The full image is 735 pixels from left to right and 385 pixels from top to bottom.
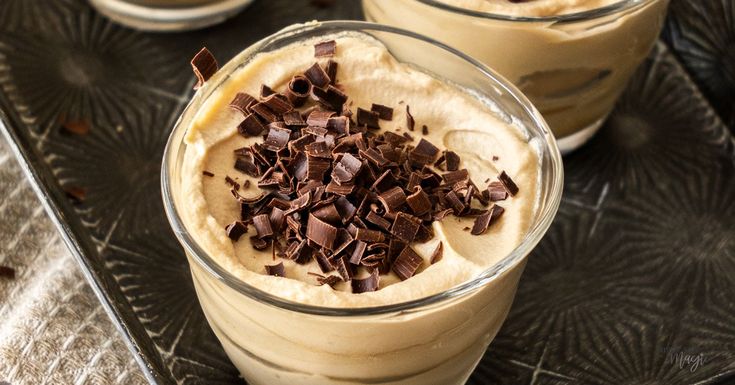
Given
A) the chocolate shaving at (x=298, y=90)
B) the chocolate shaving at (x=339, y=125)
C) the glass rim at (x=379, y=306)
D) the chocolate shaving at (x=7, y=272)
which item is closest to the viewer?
the glass rim at (x=379, y=306)

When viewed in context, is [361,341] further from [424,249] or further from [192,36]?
[192,36]

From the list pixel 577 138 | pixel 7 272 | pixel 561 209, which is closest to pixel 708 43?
pixel 577 138

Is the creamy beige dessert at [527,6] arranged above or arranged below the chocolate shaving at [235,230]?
above

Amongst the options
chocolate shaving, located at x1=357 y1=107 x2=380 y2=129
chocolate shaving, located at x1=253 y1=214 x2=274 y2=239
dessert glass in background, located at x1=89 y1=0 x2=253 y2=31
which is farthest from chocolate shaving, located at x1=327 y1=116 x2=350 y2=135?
dessert glass in background, located at x1=89 y1=0 x2=253 y2=31

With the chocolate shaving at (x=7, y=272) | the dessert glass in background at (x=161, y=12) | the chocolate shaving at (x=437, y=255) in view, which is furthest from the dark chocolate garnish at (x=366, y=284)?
the dessert glass in background at (x=161, y=12)

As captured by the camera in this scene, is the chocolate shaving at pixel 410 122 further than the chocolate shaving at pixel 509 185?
Yes

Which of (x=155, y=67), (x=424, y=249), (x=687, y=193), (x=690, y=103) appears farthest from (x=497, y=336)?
(x=155, y=67)

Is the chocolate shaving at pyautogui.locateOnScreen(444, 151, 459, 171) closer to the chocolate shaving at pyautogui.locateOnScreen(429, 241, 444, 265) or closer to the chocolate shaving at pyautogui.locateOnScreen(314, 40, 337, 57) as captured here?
the chocolate shaving at pyautogui.locateOnScreen(429, 241, 444, 265)

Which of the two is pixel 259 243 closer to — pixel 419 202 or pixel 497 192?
pixel 419 202

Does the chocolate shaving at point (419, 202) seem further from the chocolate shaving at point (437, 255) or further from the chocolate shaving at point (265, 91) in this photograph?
the chocolate shaving at point (265, 91)
